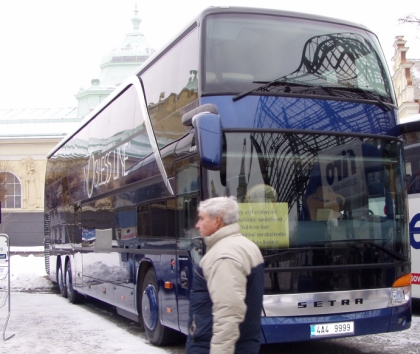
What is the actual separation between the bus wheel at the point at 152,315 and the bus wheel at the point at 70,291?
6.66 metres

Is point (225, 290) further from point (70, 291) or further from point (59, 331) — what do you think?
point (70, 291)

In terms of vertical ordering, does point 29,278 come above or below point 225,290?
below

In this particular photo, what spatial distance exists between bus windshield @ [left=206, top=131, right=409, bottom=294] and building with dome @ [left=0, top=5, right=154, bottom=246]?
4604cm

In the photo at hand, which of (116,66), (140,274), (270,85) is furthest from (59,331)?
(116,66)

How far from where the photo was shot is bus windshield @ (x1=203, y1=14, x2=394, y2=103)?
766 centimetres

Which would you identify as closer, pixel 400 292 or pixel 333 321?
pixel 333 321

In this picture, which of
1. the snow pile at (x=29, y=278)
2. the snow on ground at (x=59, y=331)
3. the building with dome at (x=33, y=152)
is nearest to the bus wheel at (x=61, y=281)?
the snow on ground at (x=59, y=331)

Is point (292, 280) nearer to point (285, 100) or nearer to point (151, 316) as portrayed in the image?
point (285, 100)

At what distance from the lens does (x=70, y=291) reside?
1636cm

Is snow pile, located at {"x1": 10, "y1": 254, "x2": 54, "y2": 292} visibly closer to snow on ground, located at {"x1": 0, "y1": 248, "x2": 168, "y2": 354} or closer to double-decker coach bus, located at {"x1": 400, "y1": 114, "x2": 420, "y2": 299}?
snow on ground, located at {"x1": 0, "y1": 248, "x2": 168, "y2": 354}

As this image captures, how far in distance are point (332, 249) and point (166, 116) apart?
2844 millimetres

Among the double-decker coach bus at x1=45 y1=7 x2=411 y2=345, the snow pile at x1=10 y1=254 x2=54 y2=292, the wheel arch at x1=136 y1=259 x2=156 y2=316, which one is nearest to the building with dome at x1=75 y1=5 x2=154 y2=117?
the snow pile at x1=10 y1=254 x2=54 y2=292

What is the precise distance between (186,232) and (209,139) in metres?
1.59

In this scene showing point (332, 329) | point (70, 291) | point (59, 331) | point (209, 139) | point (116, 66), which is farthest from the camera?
point (116, 66)
